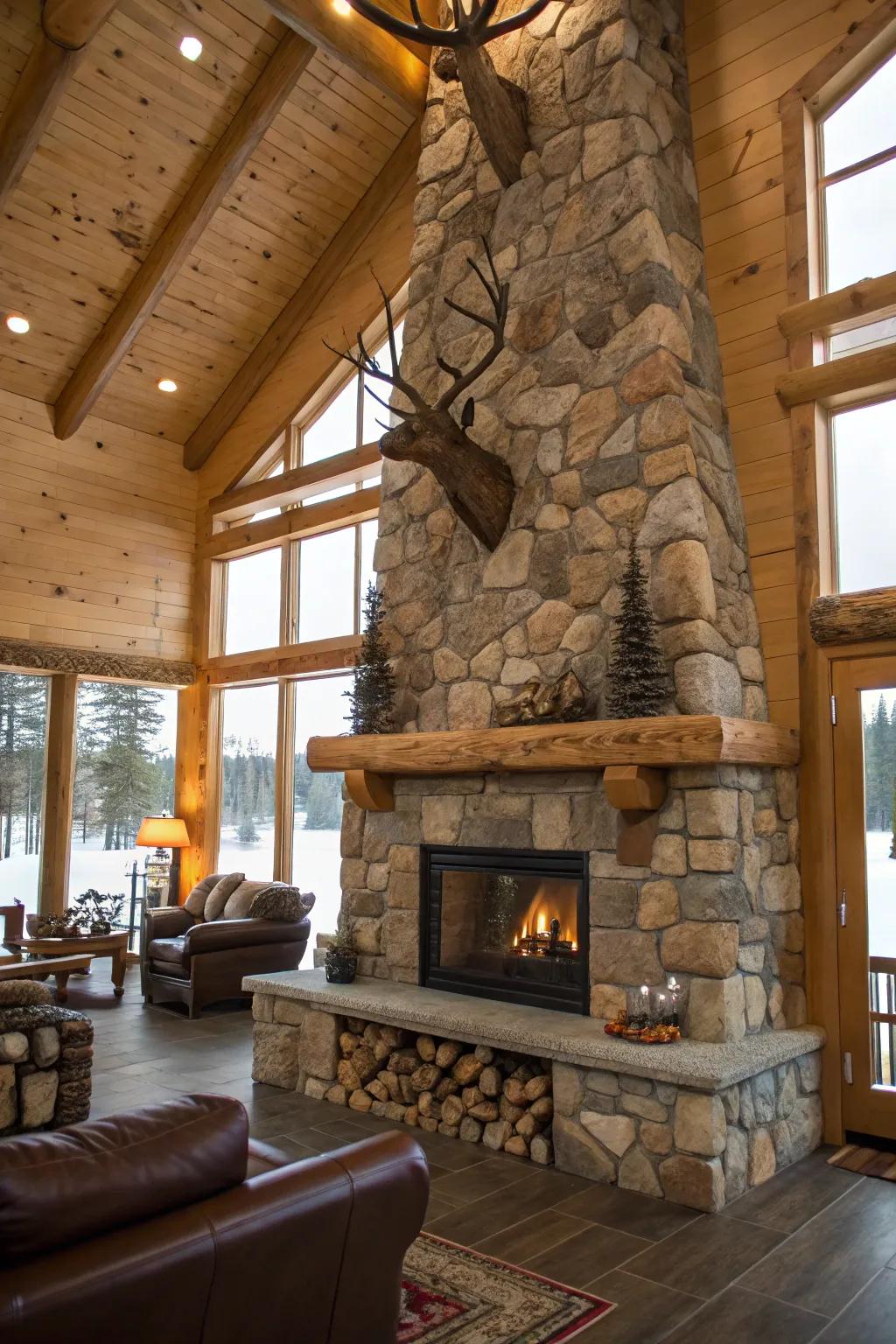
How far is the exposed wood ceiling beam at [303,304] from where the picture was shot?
808 cm

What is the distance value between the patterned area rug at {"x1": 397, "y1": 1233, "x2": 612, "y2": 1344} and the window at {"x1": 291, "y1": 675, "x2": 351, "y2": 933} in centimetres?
485

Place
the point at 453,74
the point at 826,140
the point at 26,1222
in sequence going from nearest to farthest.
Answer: the point at 26,1222 → the point at 826,140 → the point at 453,74

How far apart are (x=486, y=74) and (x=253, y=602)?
5185 mm

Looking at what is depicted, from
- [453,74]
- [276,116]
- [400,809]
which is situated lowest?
[400,809]

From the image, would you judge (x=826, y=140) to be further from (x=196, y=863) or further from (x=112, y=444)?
(x=196, y=863)

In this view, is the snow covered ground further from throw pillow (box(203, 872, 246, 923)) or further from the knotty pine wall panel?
the knotty pine wall panel

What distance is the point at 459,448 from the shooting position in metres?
5.07

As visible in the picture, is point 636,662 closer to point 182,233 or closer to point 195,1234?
point 195,1234

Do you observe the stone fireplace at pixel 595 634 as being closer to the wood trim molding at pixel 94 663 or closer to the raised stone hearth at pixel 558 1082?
the raised stone hearth at pixel 558 1082

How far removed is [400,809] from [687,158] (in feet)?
12.0

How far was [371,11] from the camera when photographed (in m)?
4.57

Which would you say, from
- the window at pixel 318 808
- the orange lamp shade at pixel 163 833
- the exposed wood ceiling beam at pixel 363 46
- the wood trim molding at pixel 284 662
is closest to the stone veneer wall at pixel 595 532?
the exposed wood ceiling beam at pixel 363 46

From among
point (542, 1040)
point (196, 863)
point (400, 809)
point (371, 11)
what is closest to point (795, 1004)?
point (542, 1040)

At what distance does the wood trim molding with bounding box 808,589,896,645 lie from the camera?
436 centimetres
